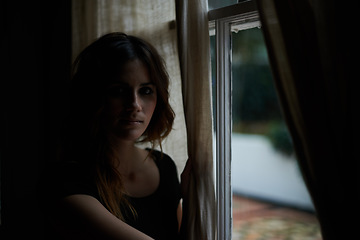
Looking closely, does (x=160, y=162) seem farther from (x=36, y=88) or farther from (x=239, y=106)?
(x=36, y=88)

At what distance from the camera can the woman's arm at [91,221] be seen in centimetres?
97

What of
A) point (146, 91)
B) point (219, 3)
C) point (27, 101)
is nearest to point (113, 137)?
point (146, 91)

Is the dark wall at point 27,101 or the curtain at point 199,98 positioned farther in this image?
the dark wall at point 27,101

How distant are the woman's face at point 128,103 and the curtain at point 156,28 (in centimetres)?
16

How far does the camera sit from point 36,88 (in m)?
1.96

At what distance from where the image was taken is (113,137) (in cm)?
122

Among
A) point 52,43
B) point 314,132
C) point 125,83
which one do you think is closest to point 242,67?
point 125,83

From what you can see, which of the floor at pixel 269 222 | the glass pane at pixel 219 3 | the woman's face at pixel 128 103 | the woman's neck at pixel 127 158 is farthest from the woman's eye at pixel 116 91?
the floor at pixel 269 222

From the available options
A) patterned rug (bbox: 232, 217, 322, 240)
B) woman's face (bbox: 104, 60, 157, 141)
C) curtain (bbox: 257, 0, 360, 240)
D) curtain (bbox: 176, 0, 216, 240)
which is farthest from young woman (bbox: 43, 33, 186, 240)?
curtain (bbox: 257, 0, 360, 240)

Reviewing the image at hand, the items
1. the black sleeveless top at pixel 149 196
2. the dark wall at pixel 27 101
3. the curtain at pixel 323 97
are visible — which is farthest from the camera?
the dark wall at pixel 27 101

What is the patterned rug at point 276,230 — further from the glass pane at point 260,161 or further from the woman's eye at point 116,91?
the woman's eye at point 116,91

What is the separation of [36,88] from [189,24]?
122 cm

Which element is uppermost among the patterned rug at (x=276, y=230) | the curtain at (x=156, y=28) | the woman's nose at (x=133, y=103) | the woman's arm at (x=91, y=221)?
the curtain at (x=156, y=28)

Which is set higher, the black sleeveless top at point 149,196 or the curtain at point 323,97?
the curtain at point 323,97
